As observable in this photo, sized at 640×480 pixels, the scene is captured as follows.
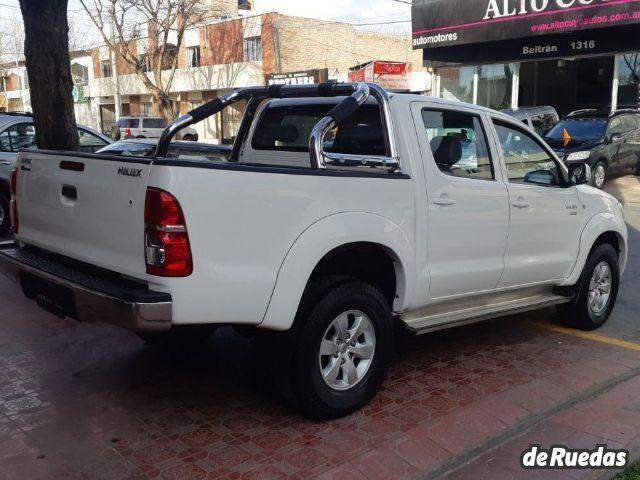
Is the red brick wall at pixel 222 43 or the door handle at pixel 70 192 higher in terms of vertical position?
the red brick wall at pixel 222 43

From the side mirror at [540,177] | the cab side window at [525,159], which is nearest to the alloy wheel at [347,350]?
the cab side window at [525,159]

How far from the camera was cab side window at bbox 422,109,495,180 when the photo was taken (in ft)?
14.5

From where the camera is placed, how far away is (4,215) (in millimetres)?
9578

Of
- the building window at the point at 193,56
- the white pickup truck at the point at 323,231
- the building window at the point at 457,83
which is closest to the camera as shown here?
the white pickup truck at the point at 323,231

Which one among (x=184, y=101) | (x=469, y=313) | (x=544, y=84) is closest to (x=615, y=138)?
(x=544, y=84)

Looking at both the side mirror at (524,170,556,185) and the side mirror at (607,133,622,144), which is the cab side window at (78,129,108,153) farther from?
the side mirror at (607,133,622,144)

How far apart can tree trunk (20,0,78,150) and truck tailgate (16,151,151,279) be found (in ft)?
9.92

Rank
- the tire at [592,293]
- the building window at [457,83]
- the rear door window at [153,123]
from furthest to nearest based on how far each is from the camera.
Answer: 1. the rear door window at [153,123]
2. the building window at [457,83]
3. the tire at [592,293]

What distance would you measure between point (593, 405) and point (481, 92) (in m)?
21.4

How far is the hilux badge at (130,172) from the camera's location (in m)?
3.22

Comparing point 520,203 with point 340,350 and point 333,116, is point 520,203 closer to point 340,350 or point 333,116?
point 333,116

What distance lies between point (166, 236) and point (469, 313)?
2413 mm

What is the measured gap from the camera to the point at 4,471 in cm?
329

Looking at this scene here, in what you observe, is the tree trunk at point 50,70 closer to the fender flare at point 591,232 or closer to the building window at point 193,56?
the fender flare at point 591,232
